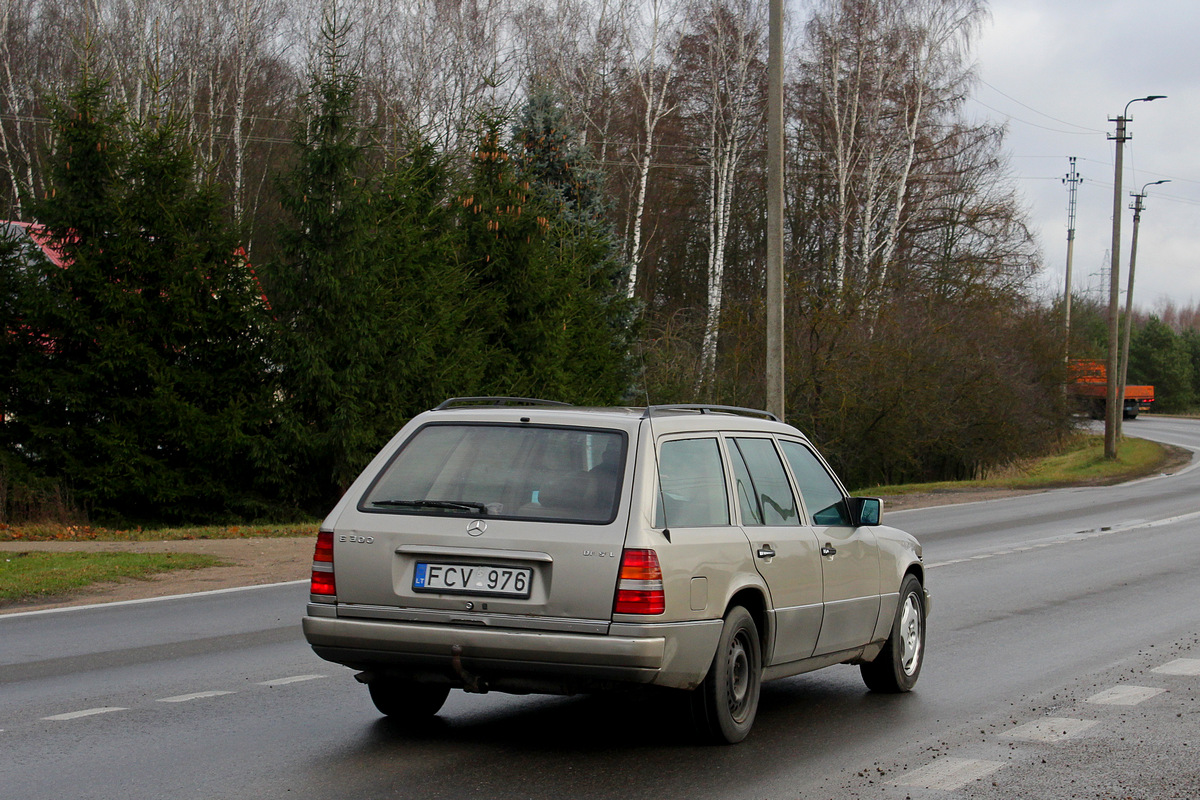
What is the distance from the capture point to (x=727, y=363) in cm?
3541

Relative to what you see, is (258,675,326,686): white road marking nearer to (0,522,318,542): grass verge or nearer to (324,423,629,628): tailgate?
(324,423,629,628): tailgate

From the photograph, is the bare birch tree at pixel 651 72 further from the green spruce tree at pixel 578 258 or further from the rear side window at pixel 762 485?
the rear side window at pixel 762 485

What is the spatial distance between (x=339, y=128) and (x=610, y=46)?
955 inches

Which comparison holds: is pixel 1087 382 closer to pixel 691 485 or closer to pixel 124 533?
pixel 124 533

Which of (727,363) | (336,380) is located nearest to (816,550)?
(336,380)

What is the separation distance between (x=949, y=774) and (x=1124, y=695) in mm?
2516

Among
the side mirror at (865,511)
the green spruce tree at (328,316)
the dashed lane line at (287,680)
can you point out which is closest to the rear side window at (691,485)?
the side mirror at (865,511)

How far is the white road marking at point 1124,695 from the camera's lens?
7.96 meters

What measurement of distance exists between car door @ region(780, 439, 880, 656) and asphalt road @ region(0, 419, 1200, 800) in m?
0.49

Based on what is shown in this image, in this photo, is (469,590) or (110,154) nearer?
(469,590)

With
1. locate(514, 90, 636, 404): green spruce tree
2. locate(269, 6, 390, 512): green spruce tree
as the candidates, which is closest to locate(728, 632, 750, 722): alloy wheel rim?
locate(269, 6, 390, 512): green spruce tree

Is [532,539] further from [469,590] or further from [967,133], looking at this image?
[967,133]

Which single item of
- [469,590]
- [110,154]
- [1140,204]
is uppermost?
[1140,204]

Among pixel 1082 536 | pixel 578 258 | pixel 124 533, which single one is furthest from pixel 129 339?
pixel 1082 536
